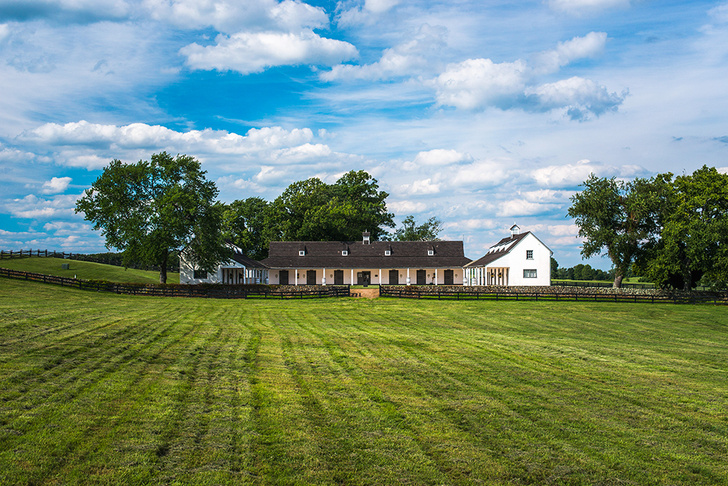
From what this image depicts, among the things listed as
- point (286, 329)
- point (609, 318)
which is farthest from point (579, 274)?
point (286, 329)

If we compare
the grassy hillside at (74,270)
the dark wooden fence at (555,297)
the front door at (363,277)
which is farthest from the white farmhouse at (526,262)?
the grassy hillside at (74,270)

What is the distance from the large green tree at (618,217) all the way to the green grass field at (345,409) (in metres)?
36.7

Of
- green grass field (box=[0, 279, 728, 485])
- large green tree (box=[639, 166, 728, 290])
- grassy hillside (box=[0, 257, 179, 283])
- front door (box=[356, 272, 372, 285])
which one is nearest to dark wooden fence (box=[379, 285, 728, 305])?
large green tree (box=[639, 166, 728, 290])

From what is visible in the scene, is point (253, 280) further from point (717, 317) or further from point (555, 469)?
point (555, 469)

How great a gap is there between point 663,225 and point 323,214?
4112 cm

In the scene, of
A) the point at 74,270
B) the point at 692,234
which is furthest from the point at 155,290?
the point at 692,234

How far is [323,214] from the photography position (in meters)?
70.1

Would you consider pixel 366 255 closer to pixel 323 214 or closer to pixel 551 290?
pixel 323 214

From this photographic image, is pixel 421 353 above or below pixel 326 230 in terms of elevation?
below

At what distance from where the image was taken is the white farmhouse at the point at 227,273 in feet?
190

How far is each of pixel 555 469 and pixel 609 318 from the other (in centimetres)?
2764

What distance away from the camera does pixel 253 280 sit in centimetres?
6109

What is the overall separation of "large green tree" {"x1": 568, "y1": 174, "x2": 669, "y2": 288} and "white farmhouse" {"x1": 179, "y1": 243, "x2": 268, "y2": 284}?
3746 centimetres

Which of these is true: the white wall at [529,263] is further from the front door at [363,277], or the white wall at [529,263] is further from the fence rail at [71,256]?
the fence rail at [71,256]
